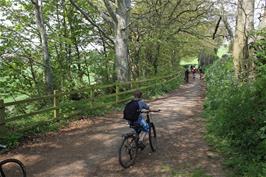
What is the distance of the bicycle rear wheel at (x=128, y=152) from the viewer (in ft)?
24.3

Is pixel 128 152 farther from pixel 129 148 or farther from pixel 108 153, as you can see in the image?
pixel 108 153

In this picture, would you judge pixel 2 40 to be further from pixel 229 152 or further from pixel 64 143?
pixel 229 152

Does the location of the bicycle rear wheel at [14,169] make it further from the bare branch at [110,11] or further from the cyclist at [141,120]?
the bare branch at [110,11]

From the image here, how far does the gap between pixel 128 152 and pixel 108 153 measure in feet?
3.93

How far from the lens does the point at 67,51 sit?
22.1 m

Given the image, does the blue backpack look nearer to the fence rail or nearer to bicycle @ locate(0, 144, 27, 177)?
bicycle @ locate(0, 144, 27, 177)

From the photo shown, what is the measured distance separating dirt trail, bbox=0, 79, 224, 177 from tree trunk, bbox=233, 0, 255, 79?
268cm

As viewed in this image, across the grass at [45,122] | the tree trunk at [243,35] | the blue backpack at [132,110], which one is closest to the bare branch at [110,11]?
the grass at [45,122]

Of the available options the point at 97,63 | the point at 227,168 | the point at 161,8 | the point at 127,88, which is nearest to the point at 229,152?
the point at 227,168

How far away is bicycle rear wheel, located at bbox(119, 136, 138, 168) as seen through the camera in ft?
24.3

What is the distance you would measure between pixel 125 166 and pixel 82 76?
1530cm

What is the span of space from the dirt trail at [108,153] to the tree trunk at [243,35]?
8.78 feet

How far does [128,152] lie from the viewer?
24.5 ft

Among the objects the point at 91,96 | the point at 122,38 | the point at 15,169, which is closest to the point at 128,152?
the point at 15,169
